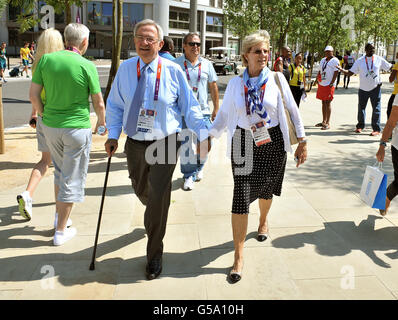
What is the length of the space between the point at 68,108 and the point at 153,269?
159cm

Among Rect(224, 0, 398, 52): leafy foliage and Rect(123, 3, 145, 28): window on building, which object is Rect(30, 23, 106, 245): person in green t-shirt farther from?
Rect(123, 3, 145, 28): window on building

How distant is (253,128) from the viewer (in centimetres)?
A: 359

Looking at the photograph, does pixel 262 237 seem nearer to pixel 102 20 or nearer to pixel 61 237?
pixel 61 237

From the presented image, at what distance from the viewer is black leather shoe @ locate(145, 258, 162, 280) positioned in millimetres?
3516

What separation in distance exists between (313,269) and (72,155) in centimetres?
231

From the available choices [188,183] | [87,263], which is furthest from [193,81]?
[87,263]

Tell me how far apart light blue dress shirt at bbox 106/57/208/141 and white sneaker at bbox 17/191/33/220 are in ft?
4.68

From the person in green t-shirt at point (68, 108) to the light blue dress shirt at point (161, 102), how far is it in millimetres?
396

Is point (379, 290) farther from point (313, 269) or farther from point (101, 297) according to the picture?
point (101, 297)

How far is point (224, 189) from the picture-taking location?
586 cm

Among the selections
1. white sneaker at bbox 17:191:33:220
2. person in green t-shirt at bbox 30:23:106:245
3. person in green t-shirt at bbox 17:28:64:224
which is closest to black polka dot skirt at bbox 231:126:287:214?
person in green t-shirt at bbox 30:23:106:245

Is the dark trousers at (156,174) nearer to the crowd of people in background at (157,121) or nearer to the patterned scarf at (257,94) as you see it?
the crowd of people in background at (157,121)

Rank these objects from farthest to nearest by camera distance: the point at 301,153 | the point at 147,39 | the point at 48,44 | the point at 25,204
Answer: the point at 25,204, the point at 48,44, the point at 301,153, the point at 147,39

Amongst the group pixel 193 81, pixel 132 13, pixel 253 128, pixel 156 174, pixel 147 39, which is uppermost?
pixel 132 13
